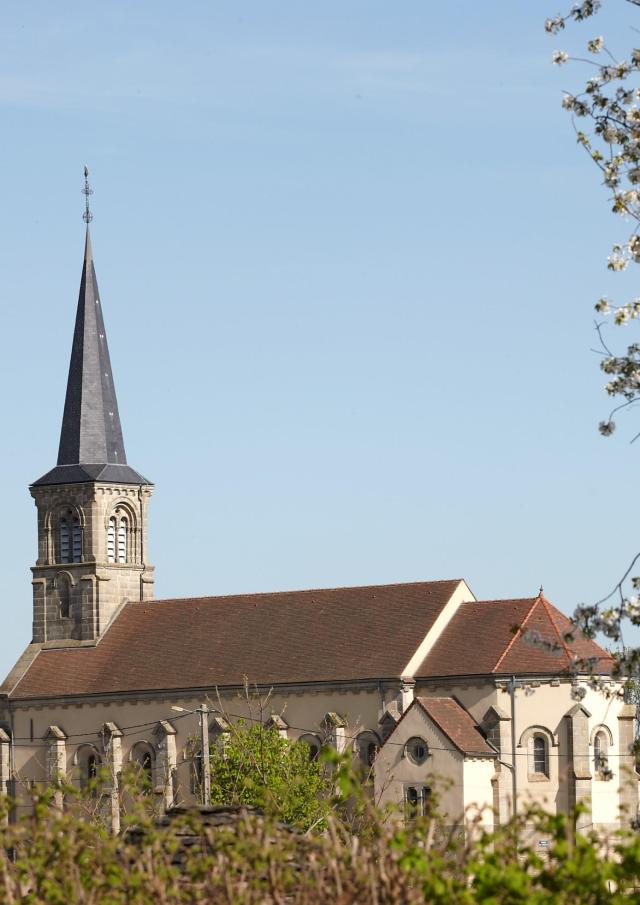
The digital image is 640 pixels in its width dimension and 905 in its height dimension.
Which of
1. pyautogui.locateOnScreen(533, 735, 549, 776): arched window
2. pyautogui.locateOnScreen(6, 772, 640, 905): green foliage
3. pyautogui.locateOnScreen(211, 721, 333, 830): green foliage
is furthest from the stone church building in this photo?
pyautogui.locateOnScreen(6, 772, 640, 905): green foliage

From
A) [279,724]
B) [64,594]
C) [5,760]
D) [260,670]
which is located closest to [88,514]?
[64,594]

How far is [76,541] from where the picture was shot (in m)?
83.5

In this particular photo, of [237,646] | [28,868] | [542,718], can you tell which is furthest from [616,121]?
[237,646]

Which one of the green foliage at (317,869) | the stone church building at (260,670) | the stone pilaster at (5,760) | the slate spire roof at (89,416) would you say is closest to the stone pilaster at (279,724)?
the stone church building at (260,670)

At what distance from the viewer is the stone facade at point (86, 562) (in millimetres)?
82188

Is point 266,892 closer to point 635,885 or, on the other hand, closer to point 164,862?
point 164,862

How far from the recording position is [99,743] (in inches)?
3054

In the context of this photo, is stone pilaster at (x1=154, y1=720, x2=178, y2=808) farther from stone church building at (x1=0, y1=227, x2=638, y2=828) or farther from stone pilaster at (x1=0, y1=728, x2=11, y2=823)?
stone pilaster at (x1=0, y1=728, x2=11, y2=823)

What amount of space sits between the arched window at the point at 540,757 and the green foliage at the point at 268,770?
7.47 m

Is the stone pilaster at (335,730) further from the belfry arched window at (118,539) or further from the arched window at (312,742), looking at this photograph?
the belfry arched window at (118,539)

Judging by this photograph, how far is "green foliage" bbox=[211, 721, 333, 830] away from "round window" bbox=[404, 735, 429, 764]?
3.11 m

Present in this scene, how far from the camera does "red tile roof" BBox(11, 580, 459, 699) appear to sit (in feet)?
240

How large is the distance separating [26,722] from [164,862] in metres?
64.2

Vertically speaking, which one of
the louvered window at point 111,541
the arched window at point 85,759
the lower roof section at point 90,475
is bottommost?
the arched window at point 85,759
